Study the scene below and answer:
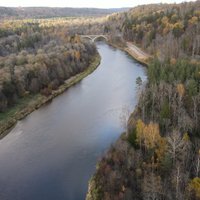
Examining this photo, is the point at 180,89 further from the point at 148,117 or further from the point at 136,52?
the point at 136,52

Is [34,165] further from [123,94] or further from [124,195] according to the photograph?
[123,94]

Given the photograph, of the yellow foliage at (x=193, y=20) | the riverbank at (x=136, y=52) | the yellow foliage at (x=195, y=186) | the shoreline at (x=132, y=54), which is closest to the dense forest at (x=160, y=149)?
the yellow foliage at (x=195, y=186)

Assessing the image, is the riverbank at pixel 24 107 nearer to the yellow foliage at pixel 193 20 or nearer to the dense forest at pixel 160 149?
the dense forest at pixel 160 149

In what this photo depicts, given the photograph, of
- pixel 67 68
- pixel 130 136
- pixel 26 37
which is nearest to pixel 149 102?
pixel 130 136

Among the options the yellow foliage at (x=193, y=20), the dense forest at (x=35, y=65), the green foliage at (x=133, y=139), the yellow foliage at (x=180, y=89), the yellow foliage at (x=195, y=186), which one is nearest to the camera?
the yellow foliage at (x=195, y=186)

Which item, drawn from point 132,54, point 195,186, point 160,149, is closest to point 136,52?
point 132,54

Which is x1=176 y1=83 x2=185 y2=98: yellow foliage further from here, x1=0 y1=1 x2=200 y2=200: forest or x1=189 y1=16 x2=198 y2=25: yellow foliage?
x1=189 y1=16 x2=198 y2=25: yellow foliage
